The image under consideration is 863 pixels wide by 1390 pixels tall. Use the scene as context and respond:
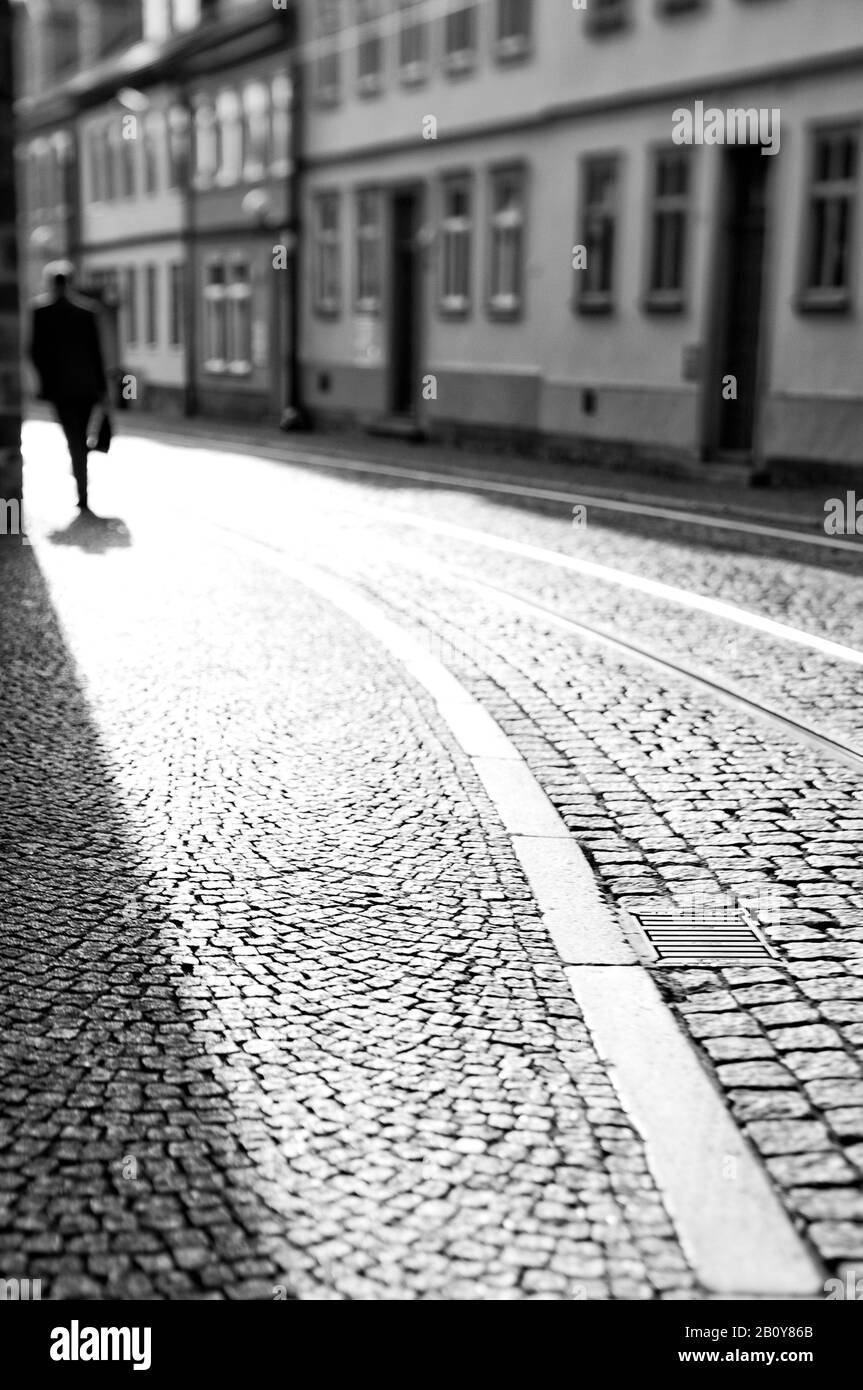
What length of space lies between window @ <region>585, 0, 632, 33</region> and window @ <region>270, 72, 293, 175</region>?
11.7m

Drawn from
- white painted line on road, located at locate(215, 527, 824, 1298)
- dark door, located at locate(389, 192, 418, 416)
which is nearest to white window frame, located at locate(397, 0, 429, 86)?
dark door, located at locate(389, 192, 418, 416)

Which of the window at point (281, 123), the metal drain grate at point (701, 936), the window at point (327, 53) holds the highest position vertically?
the window at point (327, 53)

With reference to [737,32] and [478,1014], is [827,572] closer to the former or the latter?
[478,1014]

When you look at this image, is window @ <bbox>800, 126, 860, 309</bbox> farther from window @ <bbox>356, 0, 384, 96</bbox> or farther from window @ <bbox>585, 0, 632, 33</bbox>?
window @ <bbox>356, 0, 384, 96</bbox>

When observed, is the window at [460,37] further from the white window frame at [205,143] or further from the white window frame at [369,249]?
the white window frame at [205,143]

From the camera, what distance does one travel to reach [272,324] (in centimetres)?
3703

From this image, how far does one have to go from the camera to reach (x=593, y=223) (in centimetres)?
2538

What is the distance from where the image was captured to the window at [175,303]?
43719 millimetres

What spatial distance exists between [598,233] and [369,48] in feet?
28.8

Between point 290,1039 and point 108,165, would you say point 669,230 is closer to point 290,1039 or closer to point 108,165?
point 290,1039

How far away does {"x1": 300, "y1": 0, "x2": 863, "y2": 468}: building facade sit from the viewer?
20594mm

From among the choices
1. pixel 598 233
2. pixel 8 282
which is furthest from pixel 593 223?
pixel 8 282

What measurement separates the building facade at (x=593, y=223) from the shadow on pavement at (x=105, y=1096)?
15951 millimetres

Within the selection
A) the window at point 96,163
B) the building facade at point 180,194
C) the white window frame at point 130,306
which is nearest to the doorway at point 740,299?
the building facade at point 180,194
